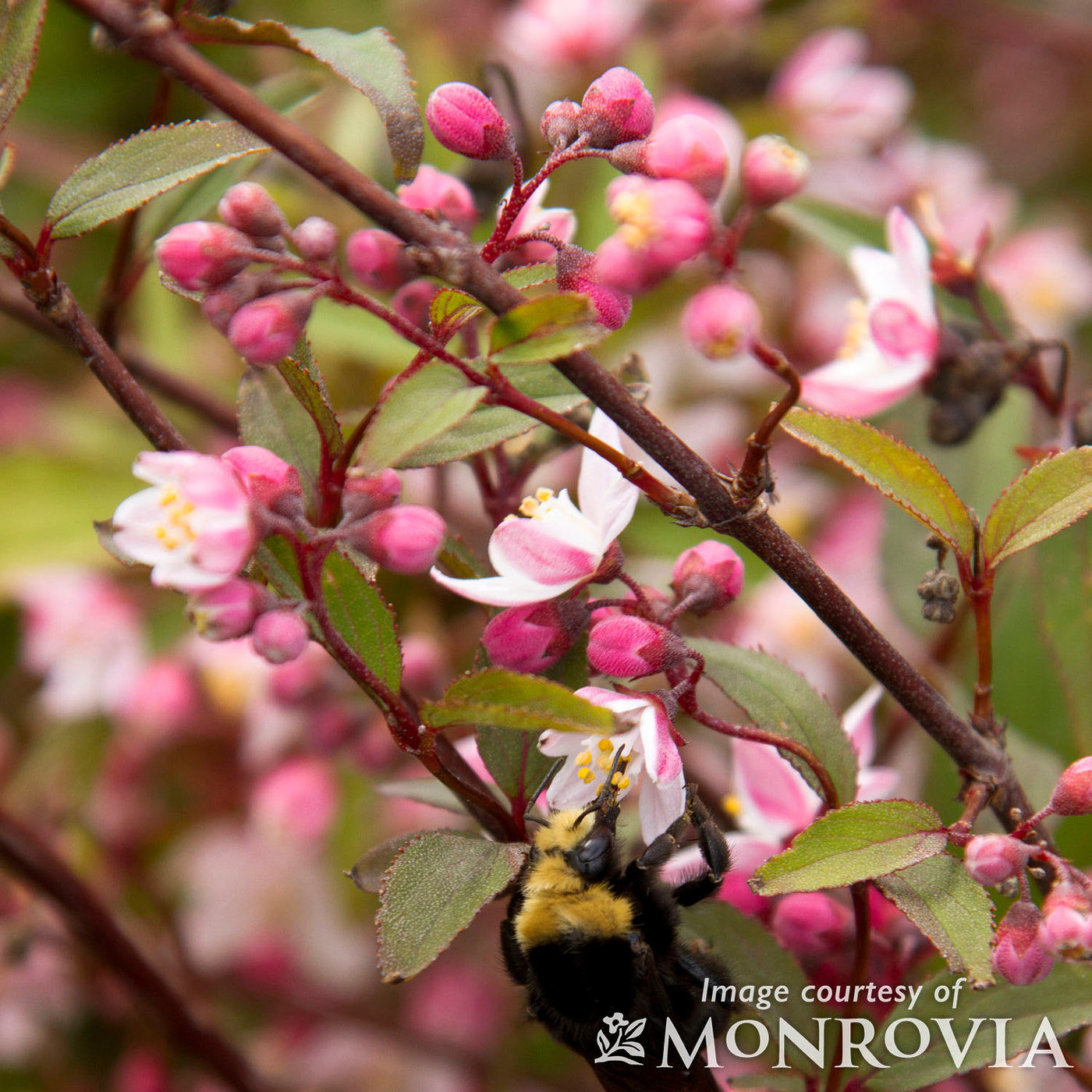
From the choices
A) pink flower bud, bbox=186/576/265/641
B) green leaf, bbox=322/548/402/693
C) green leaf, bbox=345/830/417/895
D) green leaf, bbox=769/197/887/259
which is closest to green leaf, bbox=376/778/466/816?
green leaf, bbox=345/830/417/895

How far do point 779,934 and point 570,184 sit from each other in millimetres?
1157

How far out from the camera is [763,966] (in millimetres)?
767

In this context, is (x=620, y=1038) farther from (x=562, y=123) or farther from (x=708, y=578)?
(x=562, y=123)

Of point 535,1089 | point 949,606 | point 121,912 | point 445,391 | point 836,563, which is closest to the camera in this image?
point 445,391

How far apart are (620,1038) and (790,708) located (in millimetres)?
244

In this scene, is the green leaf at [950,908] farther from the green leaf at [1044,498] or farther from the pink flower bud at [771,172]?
the pink flower bud at [771,172]

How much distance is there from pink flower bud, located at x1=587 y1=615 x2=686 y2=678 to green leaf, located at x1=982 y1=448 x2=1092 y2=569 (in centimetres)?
21

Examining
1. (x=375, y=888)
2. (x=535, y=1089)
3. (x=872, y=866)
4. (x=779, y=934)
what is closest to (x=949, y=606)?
(x=872, y=866)

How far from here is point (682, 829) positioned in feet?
2.40

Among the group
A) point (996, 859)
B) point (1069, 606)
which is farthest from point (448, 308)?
point (1069, 606)

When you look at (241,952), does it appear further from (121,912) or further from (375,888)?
(375,888)

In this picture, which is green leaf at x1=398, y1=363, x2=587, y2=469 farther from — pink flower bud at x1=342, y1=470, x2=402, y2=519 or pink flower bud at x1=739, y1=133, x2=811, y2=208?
pink flower bud at x1=739, y1=133, x2=811, y2=208

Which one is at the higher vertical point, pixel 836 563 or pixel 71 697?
pixel 836 563

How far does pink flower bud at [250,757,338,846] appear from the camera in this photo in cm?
133
